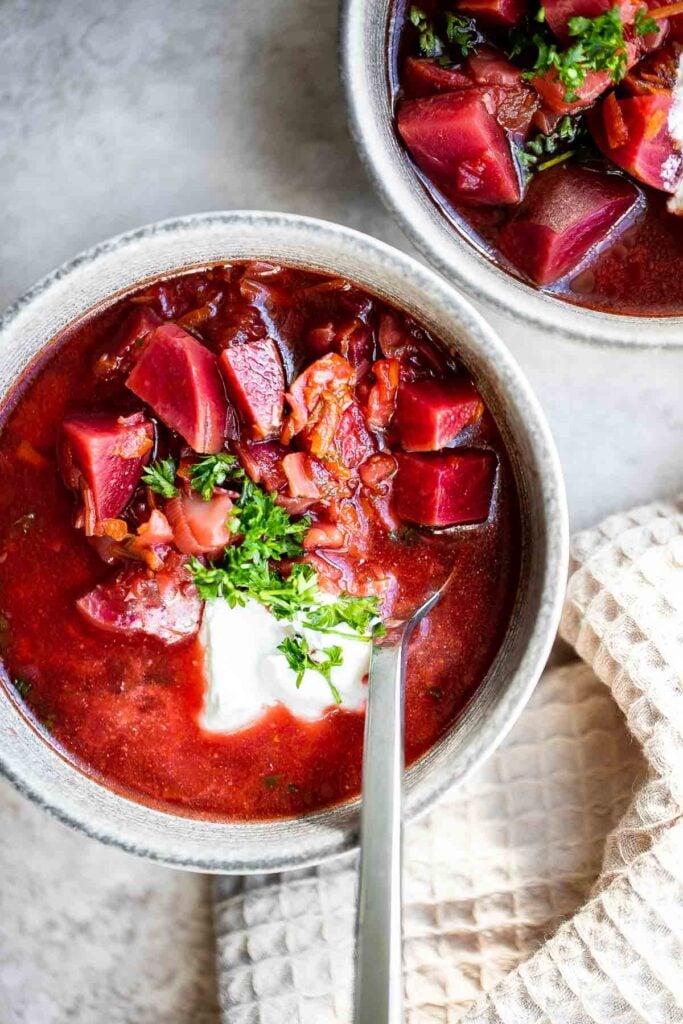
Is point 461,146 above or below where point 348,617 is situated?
above

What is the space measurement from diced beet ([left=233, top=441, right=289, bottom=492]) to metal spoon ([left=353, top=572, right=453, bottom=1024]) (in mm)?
414

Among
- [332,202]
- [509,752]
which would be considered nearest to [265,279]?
[332,202]

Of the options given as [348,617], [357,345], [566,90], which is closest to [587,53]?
[566,90]

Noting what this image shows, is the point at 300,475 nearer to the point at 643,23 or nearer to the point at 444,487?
the point at 444,487

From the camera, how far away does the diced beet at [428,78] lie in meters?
2.37

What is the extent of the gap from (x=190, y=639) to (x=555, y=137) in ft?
4.58

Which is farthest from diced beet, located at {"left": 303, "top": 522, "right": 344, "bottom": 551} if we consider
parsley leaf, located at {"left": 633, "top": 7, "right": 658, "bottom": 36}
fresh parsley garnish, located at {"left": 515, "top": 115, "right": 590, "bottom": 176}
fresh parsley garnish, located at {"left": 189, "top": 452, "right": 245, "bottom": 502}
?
parsley leaf, located at {"left": 633, "top": 7, "right": 658, "bottom": 36}

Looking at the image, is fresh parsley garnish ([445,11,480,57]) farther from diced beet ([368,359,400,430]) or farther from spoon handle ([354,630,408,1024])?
spoon handle ([354,630,408,1024])

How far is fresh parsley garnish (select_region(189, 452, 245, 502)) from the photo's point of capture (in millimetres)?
2232

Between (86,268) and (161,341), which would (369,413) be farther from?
(86,268)

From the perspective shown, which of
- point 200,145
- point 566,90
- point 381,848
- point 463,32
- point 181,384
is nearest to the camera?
point 381,848

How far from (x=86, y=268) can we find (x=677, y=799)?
1.79 m

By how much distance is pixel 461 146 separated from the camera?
7.65 feet

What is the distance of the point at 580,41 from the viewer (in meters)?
2.24
